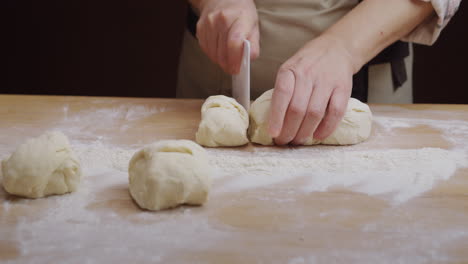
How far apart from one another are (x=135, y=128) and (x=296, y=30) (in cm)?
70

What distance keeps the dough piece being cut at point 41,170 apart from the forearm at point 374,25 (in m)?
0.89

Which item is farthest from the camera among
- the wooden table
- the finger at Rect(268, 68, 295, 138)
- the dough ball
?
the finger at Rect(268, 68, 295, 138)

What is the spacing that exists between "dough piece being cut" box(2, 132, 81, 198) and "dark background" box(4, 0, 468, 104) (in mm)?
2669

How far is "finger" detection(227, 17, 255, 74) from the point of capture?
1535mm

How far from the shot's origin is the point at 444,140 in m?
1.51

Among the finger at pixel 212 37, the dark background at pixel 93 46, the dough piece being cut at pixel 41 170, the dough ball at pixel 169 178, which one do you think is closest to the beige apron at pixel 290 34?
the finger at pixel 212 37

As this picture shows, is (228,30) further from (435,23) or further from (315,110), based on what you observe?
(435,23)

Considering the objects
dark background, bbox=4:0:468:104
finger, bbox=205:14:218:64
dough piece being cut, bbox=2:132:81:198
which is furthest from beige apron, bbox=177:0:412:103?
dark background, bbox=4:0:468:104

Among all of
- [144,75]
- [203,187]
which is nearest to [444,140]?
[203,187]

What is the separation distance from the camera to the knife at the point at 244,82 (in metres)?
1.50

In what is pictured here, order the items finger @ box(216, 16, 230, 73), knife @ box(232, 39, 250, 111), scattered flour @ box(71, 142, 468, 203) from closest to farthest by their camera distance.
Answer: scattered flour @ box(71, 142, 468, 203) < knife @ box(232, 39, 250, 111) < finger @ box(216, 16, 230, 73)

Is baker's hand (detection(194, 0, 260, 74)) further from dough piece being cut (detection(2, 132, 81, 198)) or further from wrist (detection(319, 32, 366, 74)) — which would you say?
dough piece being cut (detection(2, 132, 81, 198))

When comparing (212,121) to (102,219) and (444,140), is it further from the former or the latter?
(444,140)

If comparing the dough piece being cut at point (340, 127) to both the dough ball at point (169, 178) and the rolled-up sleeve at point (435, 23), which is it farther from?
the rolled-up sleeve at point (435, 23)
